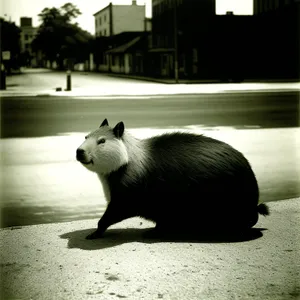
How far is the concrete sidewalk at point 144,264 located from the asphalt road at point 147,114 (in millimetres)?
8659

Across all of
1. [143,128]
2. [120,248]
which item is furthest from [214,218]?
[143,128]

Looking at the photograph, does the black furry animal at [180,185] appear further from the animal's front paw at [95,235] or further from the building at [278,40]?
the building at [278,40]

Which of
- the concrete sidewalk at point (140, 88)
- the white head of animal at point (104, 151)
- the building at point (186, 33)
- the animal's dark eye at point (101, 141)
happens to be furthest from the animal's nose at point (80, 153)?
the building at point (186, 33)

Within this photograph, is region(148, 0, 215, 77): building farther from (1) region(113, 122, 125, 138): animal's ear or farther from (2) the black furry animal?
(1) region(113, 122, 125, 138): animal's ear

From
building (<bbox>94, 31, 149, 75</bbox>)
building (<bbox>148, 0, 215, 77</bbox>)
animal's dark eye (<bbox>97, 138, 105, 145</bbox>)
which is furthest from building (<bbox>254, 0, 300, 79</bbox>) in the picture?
animal's dark eye (<bbox>97, 138, 105, 145</bbox>)

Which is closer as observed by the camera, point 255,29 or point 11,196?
point 11,196

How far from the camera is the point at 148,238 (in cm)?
467

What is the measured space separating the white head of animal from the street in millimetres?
1792

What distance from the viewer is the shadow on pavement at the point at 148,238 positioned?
14.9 ft

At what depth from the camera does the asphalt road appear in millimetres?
14789

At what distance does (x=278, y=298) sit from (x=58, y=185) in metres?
4.39

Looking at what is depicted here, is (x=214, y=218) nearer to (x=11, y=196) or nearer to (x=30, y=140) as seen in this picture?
(x=11, y=196)

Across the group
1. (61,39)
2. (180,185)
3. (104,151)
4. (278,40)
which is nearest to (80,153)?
(104,151)

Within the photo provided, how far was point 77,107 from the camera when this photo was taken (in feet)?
67.4
